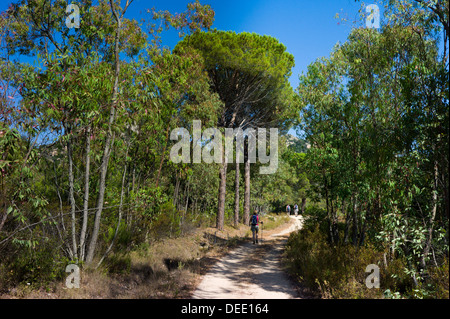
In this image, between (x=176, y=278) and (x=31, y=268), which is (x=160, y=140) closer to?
(x=176, y=278)

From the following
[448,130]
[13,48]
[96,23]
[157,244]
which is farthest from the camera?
[157,244]

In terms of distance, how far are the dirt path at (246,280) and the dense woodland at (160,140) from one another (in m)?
0.69

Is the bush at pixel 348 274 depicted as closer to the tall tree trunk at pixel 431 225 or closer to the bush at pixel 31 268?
the tall tree trunk at pixel 431 225

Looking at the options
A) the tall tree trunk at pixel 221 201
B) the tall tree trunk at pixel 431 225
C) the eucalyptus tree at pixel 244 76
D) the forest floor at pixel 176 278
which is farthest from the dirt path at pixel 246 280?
the eucalyptus tree at pixel 244 76

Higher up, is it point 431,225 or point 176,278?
point 431,225

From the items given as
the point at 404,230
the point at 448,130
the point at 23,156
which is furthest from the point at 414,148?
the point at 23,156

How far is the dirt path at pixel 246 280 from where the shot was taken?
6793mm

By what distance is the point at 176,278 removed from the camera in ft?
25.8

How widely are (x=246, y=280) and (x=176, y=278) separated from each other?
6.31 feet

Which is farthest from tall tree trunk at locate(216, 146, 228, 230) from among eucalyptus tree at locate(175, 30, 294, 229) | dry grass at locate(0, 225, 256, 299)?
dry grass at locate(0, 225, 256, 299)

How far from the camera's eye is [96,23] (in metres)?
7.02

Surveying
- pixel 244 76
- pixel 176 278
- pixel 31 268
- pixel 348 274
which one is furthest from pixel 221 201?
pixel 31 268
